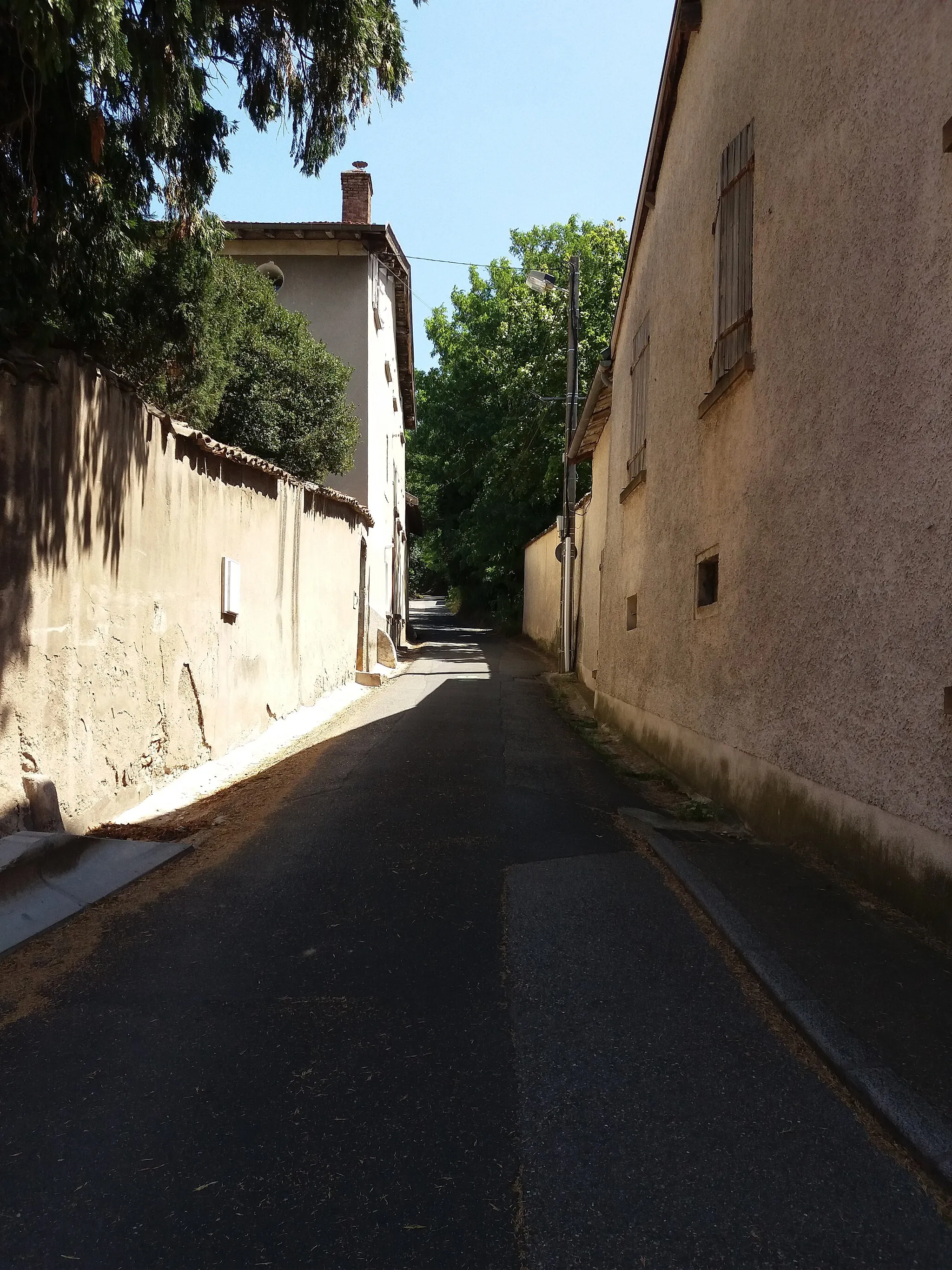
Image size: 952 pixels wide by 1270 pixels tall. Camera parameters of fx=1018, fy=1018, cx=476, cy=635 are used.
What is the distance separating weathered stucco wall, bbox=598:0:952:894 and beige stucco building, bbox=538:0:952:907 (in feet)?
0.06

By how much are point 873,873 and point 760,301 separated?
13.2ft

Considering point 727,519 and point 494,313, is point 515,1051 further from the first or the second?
point 494,313

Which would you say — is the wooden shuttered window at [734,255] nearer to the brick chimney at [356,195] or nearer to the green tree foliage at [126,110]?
the green tree foliage at [126,110]

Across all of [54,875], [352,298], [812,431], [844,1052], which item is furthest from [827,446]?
[352,298]

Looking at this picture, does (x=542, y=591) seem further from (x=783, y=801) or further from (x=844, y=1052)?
(x=844, y=1052)

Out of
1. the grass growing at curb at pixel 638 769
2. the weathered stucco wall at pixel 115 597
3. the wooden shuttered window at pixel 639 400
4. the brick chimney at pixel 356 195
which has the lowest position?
the grass growing at curb at pixel 638 769

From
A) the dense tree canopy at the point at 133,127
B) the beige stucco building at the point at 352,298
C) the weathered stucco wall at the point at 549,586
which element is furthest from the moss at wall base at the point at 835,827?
the beige stucco building at the point at 352,298

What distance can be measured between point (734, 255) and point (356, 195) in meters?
16.3

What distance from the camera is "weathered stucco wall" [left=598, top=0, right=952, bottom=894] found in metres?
4.54

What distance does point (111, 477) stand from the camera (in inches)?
255

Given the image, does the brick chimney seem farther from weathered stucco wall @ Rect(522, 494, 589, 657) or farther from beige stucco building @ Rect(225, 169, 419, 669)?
weathered stucco wall @ Rect(522, 494, 589, 657)

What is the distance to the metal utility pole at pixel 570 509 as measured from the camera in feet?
65.5

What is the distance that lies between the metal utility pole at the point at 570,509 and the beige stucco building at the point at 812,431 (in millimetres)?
9377

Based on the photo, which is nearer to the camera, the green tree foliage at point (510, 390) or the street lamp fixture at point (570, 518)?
the street lamp fixture at point (570, 518)
